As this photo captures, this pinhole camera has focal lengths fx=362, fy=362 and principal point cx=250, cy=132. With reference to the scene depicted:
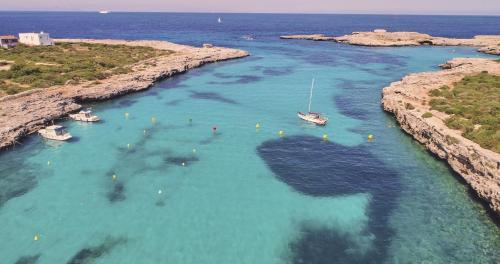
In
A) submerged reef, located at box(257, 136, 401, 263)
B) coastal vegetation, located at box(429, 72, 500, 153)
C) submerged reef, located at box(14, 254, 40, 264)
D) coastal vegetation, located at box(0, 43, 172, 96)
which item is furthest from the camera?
coastal vegetation, located at box(0, 43, 172, 96)

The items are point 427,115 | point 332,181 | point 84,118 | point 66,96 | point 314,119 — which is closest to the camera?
point 332,181

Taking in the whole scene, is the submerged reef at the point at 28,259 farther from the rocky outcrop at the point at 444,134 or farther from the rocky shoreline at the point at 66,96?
the rocky outcrop at the point at 444,134

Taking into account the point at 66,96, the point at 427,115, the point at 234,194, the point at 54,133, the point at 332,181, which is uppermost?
the point at 427,115

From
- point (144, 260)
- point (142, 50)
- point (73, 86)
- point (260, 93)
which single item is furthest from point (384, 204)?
point (142, 50)

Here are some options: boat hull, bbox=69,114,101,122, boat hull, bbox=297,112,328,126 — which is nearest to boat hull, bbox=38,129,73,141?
boat hull, bbox=69,114,101,122

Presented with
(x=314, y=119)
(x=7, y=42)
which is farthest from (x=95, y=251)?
(x=7, y=42)

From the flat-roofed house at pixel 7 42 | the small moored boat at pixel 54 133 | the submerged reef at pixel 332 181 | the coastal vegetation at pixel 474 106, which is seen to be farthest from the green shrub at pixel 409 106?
the flat-roofed house at pixel 7 42

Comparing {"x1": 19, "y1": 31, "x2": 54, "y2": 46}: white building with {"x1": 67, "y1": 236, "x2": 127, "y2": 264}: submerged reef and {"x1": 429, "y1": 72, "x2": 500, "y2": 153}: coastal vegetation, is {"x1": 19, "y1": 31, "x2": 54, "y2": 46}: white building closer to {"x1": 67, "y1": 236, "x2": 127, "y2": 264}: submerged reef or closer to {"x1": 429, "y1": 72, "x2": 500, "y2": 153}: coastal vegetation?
{"x1": 67, "y1": 236, "x2": 127, "y2": 264}: submerged reef

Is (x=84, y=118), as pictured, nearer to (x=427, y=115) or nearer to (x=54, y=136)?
(x=54, y=136)
